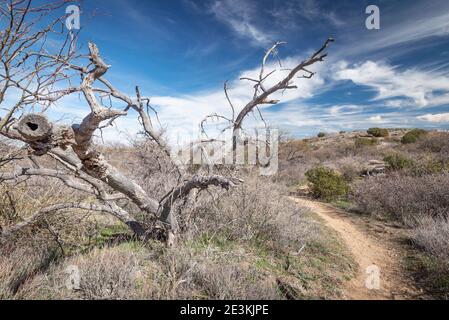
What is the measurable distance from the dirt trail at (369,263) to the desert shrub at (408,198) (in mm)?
1058

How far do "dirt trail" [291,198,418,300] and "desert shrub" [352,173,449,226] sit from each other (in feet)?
3.47

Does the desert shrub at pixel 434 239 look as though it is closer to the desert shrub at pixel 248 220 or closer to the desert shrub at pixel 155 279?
the desert shrub at pixel 248 220

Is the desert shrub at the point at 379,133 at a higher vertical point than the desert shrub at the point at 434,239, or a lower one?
higher

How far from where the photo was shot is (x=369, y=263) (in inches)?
193

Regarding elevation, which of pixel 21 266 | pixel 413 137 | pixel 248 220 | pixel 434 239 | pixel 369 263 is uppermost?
pixel 413 137

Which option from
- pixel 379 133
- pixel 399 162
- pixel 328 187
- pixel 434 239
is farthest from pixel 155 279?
pixel 379 133

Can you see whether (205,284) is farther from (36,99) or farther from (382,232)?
(382,232)

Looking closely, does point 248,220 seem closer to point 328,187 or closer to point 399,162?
point 328,187

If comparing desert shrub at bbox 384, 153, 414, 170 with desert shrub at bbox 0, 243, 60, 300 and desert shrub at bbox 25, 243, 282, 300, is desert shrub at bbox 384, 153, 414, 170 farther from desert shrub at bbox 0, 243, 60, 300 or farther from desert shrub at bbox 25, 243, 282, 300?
desert shrub at bbox 0, 243, 60, 300

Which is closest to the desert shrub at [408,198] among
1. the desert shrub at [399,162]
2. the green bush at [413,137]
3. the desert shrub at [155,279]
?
the desert shrub at [399,162]

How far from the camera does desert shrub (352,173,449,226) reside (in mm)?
6836

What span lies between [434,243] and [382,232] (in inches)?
67.1

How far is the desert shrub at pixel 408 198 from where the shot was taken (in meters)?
6.84

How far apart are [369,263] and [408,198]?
11.9 feet
